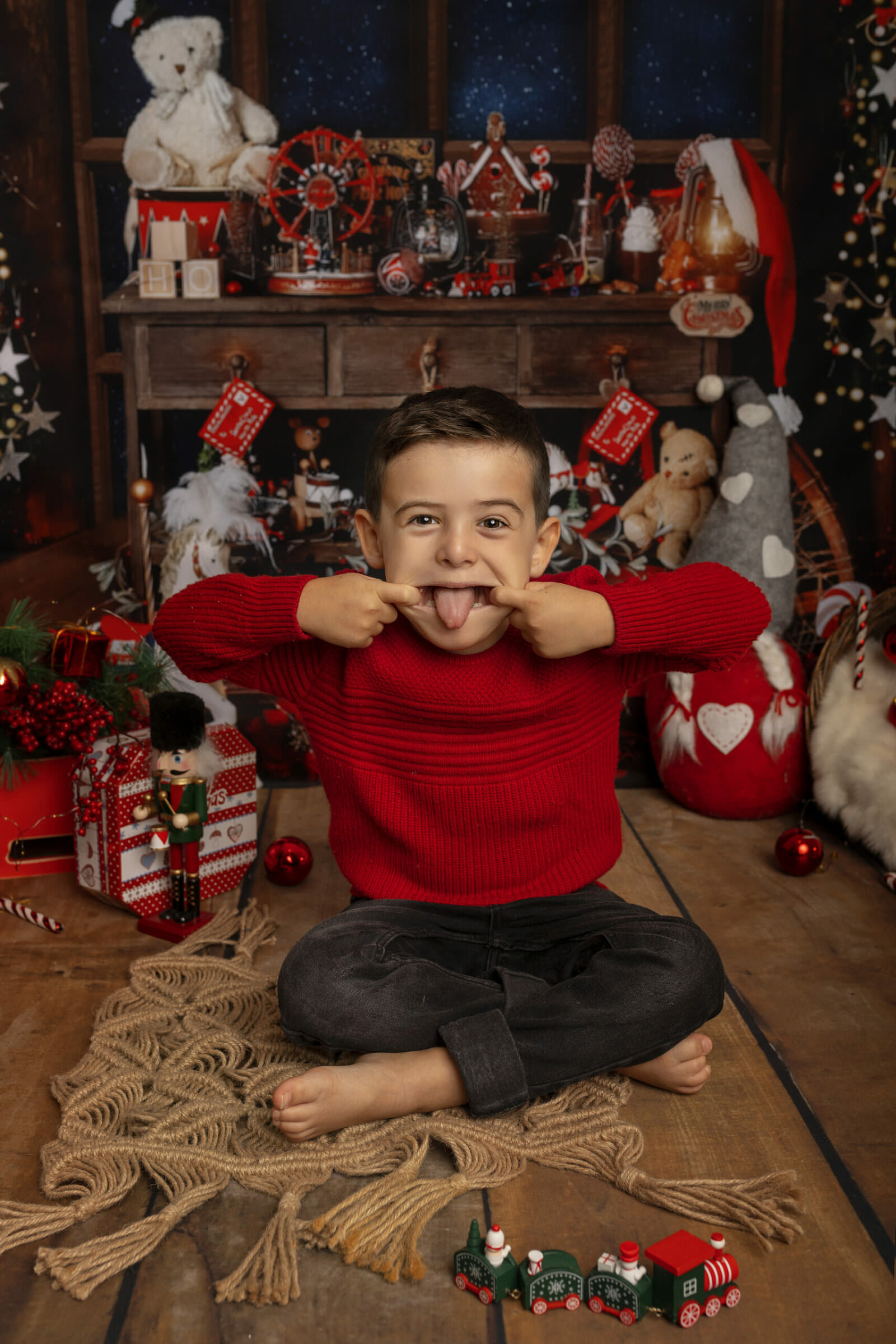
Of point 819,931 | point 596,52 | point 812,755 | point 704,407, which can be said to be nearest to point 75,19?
point 596,52

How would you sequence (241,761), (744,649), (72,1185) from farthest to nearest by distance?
(241,761) < (744,649) < (72,1185)

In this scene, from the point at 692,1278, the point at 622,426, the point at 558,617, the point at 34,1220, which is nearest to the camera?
the point at 692,1278

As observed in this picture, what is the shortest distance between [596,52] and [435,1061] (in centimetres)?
171

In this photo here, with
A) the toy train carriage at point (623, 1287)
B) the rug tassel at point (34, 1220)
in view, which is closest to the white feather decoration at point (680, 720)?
the toy train carriage at point (623, 1287)

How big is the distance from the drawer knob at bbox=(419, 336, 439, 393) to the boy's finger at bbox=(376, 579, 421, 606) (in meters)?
0.96

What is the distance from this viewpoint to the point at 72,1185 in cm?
→ 104

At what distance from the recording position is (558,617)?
121 centimetres

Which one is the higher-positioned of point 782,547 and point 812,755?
point 782,547

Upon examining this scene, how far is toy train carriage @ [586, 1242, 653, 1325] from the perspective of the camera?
0.89 metres

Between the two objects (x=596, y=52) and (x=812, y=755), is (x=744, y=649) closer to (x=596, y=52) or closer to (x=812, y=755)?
(x=812, y=755)

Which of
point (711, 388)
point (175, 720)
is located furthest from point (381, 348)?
point (175, 720)

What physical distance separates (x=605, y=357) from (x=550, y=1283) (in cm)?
160

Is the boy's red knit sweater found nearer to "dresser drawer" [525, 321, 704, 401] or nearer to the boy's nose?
the boy's nose

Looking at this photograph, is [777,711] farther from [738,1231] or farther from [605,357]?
[738,1231]
